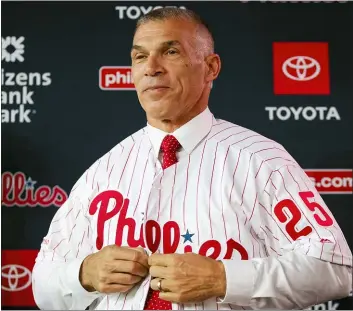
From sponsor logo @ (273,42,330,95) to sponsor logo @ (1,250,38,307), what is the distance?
3.48 feet

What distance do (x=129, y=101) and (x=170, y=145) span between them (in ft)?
1.73

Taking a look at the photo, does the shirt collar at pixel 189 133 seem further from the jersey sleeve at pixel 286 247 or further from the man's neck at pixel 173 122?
the jersey sleeve at pixel 286 247

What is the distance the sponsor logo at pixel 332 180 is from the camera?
2094 millimetres

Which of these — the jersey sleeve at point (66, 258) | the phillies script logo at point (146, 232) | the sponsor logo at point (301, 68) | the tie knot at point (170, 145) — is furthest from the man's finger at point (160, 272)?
the sponsor logo at point (301, 68)

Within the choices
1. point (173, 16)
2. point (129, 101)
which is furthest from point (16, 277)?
point (173, 16)

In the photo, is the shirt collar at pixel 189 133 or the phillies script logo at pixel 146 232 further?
the shirt collar at pixel 189 133

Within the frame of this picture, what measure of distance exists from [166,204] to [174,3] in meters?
0.90

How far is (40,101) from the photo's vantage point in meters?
2.14

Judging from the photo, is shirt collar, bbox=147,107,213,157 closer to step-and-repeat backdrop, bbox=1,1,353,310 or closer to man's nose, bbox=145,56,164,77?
man's nose, bbox=145,56,164,77

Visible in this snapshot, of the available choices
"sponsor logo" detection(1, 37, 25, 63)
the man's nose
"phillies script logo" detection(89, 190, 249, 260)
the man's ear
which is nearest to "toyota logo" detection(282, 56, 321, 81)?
the man's ear

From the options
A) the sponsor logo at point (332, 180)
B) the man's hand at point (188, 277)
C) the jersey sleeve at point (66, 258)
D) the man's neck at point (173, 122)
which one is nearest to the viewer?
the man's hand at point (188, 277)

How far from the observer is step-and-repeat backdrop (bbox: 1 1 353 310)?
210 centimetres

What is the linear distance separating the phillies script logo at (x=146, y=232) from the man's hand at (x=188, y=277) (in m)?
0.08

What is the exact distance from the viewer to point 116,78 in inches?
85.0
